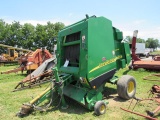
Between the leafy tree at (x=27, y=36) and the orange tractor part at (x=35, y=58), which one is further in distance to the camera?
the leafy tree at (x=27, y=36)

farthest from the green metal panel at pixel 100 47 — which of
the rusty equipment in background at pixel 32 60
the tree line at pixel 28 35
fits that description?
the tree line at pixel 28 35

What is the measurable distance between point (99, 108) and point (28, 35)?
1586 inches

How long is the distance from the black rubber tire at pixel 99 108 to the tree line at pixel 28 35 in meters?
37.0

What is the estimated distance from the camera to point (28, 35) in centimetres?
4225

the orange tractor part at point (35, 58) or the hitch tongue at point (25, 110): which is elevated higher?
the orange tractor part at point (35, 58)

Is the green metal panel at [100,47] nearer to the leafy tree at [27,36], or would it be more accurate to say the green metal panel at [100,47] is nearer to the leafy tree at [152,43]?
the leafy tree at [27,36]

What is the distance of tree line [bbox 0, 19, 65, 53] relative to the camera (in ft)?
132

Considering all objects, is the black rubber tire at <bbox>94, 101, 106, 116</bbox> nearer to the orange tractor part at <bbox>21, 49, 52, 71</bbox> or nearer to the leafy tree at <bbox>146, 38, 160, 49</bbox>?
the orange tractor part at <bbox>21, 49, 52, 71</bbox>

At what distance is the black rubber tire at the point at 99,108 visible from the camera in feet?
14.3

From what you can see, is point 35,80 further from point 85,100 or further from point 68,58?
point 85,100

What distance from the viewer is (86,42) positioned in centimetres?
452

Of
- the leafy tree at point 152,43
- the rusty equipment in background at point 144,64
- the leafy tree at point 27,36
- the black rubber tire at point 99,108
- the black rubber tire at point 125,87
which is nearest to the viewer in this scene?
the black rubber tire at point 99,108

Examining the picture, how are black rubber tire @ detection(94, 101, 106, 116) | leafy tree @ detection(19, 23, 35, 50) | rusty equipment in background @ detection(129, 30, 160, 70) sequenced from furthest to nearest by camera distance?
leafy tree @ detection(19, 23, 35, 50) < rusty equipment in background @ detection(129, 30, 160, 70) < black rubber tire @ detection(94, 101, 106, 116)

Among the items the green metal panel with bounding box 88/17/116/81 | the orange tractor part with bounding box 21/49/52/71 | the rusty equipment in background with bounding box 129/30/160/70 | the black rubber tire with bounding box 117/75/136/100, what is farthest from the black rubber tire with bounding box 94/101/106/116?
the orange tractor part with bounding box 21/49/52/71
